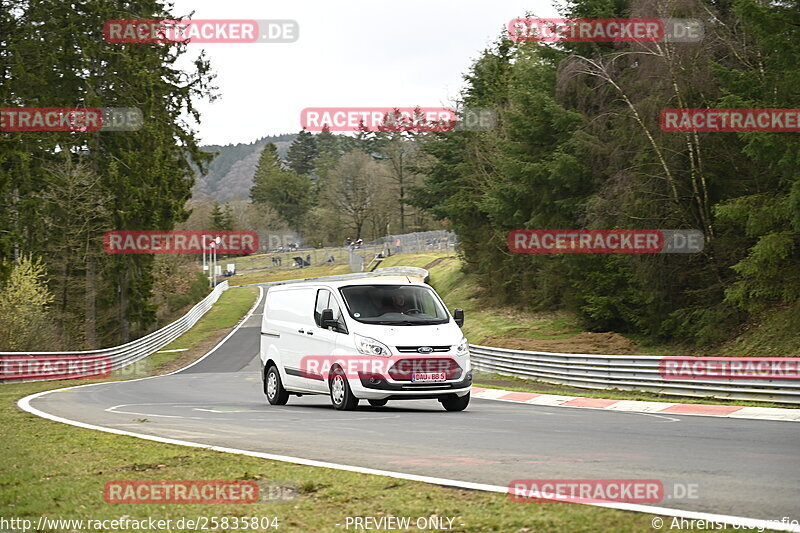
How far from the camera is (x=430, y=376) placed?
49.5 feet

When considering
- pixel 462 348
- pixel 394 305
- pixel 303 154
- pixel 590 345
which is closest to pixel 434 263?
pixel 590 345

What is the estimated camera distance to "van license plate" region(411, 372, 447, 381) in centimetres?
1498

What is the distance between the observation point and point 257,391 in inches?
953

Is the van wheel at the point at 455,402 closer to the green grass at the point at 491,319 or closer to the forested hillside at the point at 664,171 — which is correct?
the forested hillside at the point at 664,171

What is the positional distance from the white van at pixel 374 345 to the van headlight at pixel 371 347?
2cm

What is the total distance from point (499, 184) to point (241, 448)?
35002 mm

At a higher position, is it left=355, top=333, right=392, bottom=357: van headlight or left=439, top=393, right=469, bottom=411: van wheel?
left=355, top=333, right=392, bottom=357: van headlight

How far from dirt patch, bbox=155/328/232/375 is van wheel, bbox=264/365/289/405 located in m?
24.3

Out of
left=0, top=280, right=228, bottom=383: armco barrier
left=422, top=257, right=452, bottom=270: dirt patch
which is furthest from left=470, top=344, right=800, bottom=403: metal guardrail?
left=422, top=257, right=452, bottom=270: dirt patch

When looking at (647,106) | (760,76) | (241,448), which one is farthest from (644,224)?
(241,448)

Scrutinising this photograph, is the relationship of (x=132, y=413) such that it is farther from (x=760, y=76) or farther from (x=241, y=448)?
(x=760, y=76)

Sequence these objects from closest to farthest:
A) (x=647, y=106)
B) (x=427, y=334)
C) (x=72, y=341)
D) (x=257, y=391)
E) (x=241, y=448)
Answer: (x=241, y=448) < (x=427, y=334) < (x=257, y=391) < (x=647, y=106) < (x=72, y=341)

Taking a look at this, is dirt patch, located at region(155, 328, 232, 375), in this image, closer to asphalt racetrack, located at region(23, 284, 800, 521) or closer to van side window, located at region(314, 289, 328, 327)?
asphalt racetrack, located at region(23, 284, 800, 521)

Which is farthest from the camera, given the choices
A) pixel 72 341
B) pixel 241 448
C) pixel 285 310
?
pixel 72 341
